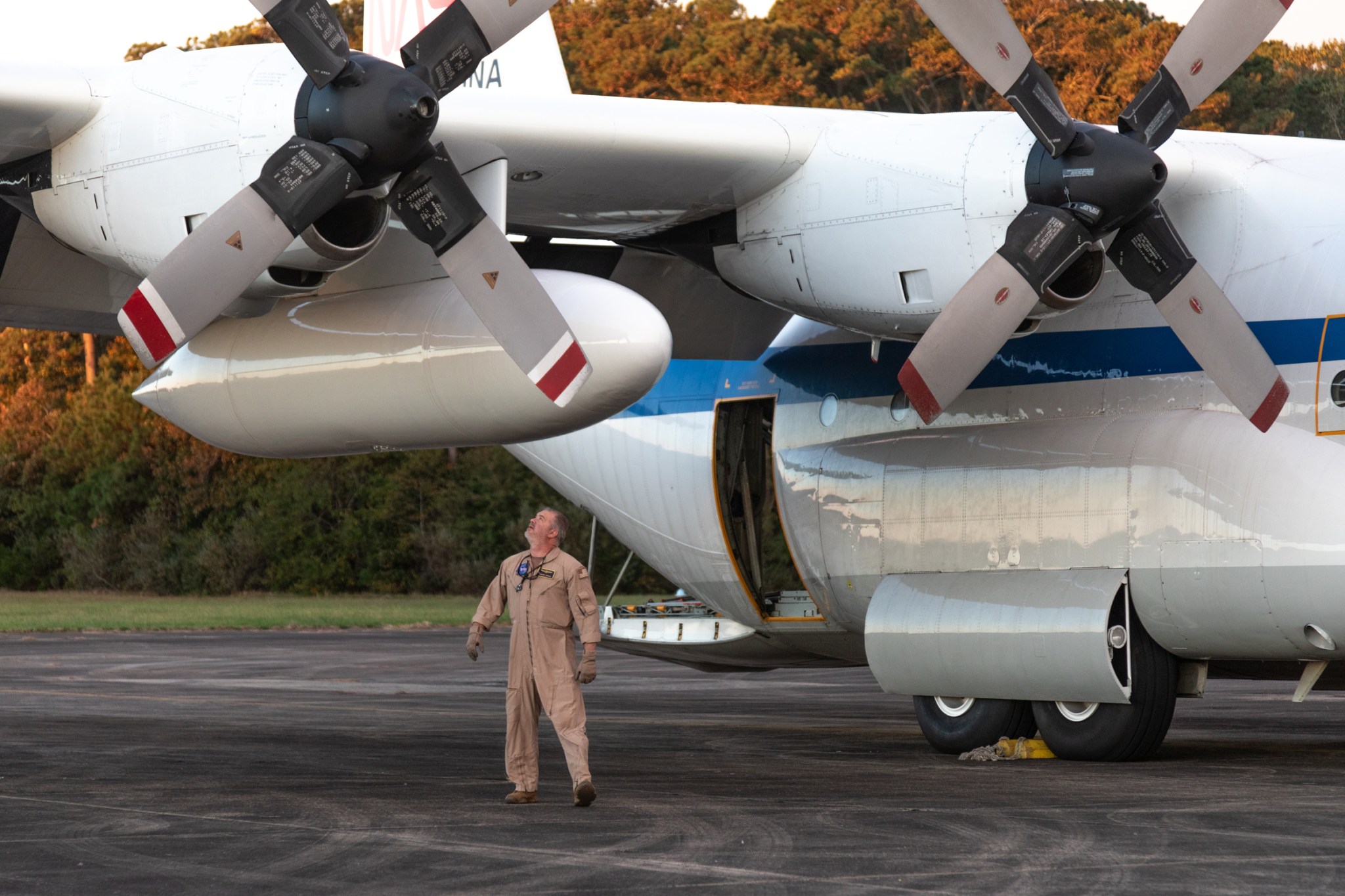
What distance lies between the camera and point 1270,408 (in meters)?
10.3

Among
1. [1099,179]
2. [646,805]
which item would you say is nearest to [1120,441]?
[1099,179]

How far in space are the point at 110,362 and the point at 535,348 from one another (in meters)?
46.4

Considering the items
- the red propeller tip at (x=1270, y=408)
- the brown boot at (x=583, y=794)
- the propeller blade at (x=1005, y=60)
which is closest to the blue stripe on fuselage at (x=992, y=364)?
the red propeller tip at (x=1270, y=408)

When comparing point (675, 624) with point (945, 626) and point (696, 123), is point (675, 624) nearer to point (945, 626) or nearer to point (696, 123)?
point (945, 626)

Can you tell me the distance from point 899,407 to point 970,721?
2.34 meters

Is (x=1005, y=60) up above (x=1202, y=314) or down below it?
above

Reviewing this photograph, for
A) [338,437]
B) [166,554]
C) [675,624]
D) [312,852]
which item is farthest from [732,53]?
[312,852]

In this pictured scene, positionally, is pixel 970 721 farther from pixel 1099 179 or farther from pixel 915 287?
pixel 1099 179

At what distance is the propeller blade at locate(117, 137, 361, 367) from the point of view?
930 centimetres

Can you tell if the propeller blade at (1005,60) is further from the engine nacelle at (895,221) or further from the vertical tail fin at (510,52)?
the vertical tail fin at (510,52)

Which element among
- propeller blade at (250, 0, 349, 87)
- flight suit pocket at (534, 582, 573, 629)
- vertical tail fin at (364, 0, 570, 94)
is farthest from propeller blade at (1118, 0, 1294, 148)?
vertical tail fin at (364, 0, 570, 94)

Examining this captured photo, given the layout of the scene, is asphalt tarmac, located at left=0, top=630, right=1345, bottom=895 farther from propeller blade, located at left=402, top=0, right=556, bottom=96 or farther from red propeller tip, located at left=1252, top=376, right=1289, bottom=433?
propeller blade, located at left=402, top=0, right=556, bottom=96

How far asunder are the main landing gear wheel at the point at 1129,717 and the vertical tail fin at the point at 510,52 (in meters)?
6.90

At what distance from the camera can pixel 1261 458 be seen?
10.5 metres
